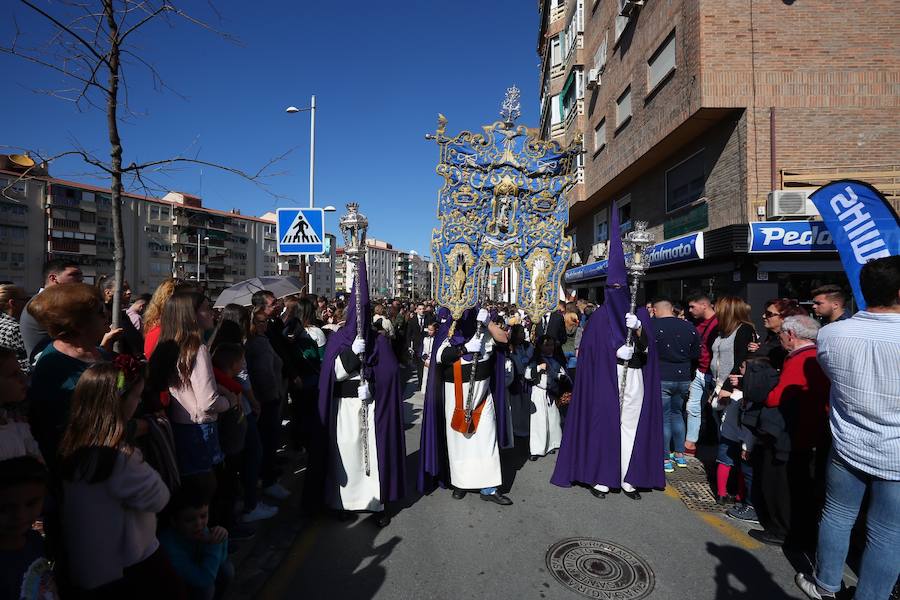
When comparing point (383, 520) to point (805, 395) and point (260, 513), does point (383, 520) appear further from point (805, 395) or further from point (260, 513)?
point (805, 395)

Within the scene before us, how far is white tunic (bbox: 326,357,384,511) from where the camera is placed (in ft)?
12.9

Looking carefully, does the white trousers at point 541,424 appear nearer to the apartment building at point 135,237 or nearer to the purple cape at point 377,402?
the purple cape at point 377,402

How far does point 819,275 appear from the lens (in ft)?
32.8

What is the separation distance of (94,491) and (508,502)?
3.20 m

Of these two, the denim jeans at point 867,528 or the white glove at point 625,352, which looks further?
the white glove at point 625,352

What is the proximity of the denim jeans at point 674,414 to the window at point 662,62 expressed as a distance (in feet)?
32.5

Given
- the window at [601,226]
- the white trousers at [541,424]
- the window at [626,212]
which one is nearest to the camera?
the white trousers at [541,424]

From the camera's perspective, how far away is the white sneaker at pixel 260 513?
12.5ft

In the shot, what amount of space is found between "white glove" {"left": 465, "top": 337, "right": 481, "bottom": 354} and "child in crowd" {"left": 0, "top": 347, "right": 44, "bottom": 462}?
3015 mm

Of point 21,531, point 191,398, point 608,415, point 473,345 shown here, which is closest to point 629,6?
point 608,415

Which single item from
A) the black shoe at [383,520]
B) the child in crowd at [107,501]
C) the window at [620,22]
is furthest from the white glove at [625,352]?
the window at [620,22]

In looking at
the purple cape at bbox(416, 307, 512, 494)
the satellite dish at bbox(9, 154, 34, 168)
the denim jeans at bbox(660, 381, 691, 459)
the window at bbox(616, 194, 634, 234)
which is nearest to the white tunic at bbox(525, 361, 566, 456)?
the purple cape at bbox(416, 307, 512, 494)

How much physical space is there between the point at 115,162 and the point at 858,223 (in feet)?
22.6

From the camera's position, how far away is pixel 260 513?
3896 millimetres
